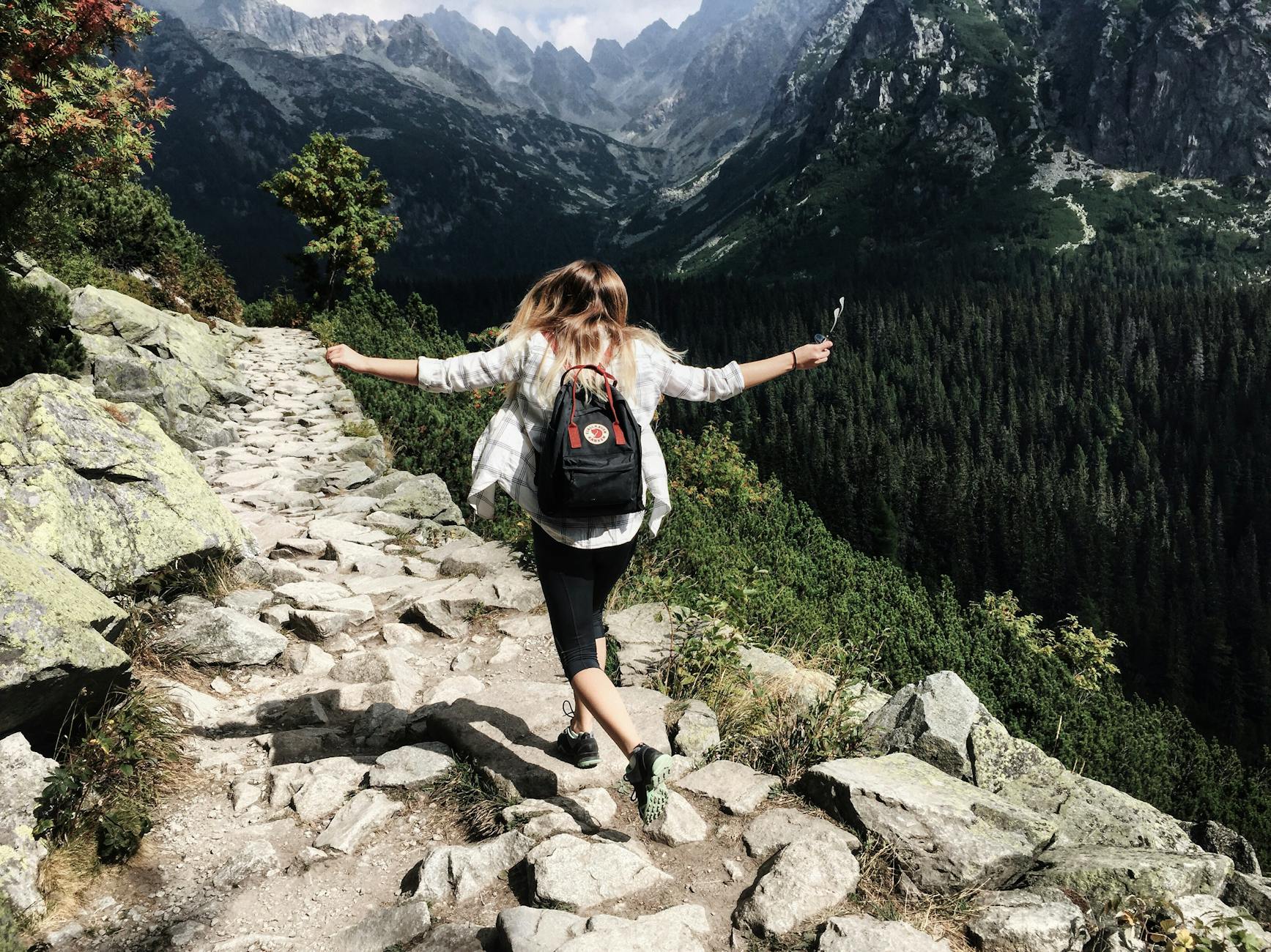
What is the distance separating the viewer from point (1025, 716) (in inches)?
974

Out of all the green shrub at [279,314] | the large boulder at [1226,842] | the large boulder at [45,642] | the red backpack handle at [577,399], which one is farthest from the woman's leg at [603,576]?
the green shrub at [279,314]

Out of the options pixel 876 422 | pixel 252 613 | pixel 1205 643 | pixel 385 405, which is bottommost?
pixel 1205 643

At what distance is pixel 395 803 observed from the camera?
403 centimetres

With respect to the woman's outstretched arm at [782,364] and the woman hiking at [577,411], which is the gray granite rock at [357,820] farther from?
the woman's outstretched arm at [782,364]

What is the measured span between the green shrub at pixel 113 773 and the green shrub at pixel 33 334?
23.5 ft

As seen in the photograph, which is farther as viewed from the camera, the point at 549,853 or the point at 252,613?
the point at 252,613

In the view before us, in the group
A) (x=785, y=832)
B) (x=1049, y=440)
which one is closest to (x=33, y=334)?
(x=785, y=832)

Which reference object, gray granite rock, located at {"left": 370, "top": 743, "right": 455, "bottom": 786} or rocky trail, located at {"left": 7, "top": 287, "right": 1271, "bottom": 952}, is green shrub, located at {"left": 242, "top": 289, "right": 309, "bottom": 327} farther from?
gray granite rock, located at {"left": 370, "top": 743, "right": 455, "bottom": 786}

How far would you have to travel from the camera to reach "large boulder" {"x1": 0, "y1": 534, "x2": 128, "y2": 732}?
3.50 m

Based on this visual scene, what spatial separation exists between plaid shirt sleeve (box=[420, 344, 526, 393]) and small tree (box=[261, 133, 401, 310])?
1141 inches

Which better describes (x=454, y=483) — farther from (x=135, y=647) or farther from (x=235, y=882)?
(x=235, y=882)

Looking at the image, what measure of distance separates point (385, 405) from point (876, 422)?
424 ft

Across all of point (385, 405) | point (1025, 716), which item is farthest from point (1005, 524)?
point (385, 405)

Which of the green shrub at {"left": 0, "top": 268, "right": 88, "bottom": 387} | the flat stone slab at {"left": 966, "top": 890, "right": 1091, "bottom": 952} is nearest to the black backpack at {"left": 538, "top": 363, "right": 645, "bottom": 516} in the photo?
the flat stone slab at {"left": 966, "top": 890, "right": 1091, "bottom": 952}
